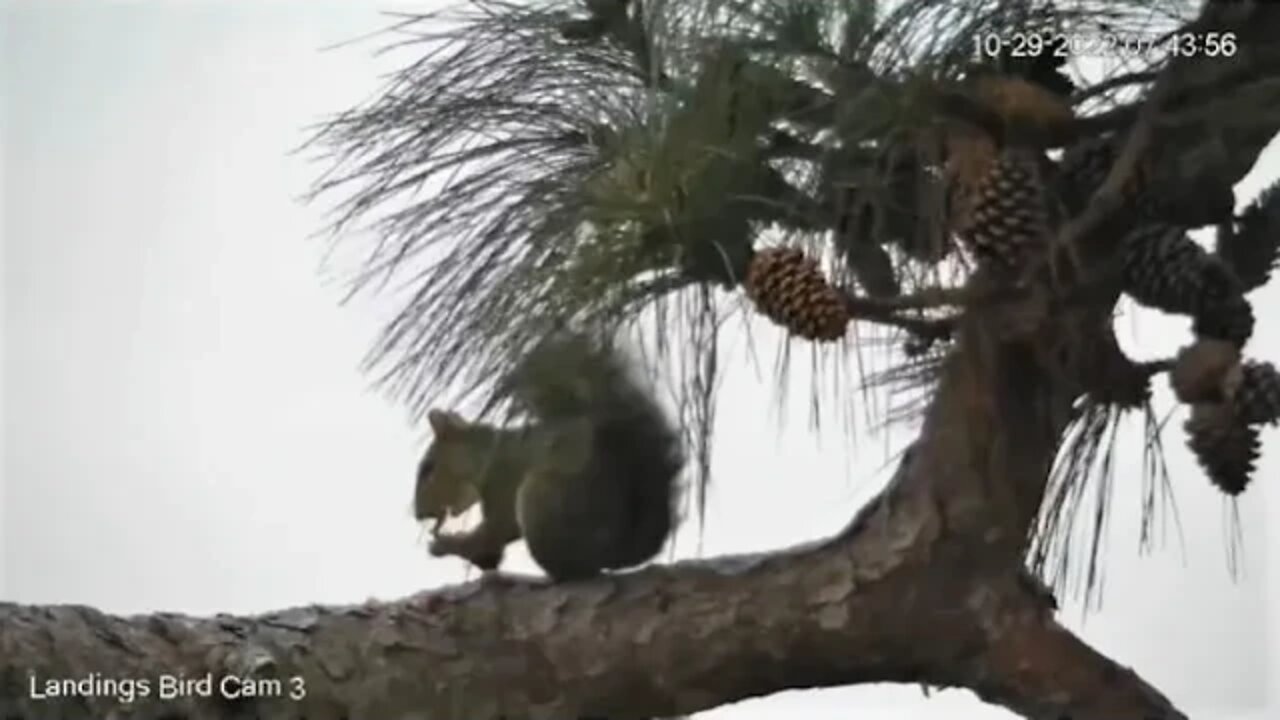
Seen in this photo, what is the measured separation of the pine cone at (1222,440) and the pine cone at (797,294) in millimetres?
119

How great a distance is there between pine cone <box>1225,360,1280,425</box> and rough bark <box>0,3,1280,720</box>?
0.05m

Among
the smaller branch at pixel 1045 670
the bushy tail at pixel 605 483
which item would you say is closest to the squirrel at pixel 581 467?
the bushy tail at pixel 605 483

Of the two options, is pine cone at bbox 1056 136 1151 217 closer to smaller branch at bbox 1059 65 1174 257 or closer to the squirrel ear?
smaller branch at bbox 1059 65 1174 257

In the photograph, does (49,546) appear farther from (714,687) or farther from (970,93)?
(970,93)

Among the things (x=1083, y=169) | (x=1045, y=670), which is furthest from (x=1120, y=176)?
(x=1045, y=670)

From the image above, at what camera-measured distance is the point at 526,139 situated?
0.56 m

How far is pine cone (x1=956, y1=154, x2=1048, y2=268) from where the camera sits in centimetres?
46

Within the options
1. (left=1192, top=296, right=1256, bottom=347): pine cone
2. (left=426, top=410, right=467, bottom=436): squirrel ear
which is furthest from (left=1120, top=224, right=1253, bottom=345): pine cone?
(left=426, top=410, right=467, bottom=436): squirrel ear

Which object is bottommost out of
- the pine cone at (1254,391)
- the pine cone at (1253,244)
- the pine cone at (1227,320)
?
the pine cone at (1254,391)

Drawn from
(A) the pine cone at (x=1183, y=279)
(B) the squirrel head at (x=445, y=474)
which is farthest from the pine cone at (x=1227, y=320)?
(B) the squirrel head at (x=445, y=474)

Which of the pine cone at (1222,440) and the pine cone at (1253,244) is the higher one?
the pine cone at (1253,244)

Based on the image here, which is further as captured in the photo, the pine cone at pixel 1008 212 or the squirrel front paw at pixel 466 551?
the squirrel front paw at pixel 466 551

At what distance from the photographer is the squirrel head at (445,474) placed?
557 millimetres

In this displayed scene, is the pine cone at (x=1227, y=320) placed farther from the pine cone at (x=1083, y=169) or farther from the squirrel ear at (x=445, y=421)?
the squirrel ear at (x=445, y=421)
